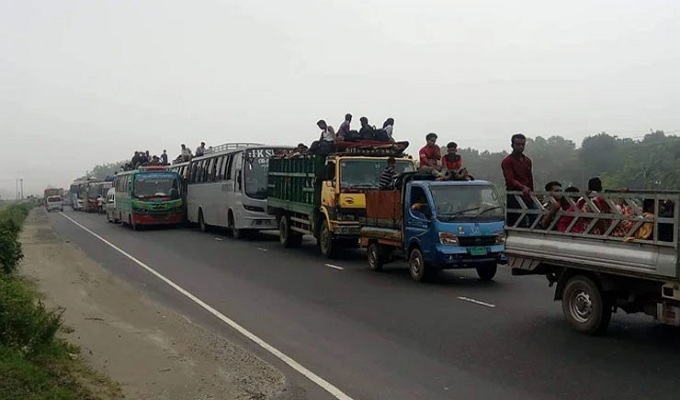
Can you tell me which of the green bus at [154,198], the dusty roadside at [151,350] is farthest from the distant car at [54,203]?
the dusty roadside at [151,350]

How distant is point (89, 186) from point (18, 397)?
67.6 meters

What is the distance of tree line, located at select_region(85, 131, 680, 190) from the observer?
11539mm

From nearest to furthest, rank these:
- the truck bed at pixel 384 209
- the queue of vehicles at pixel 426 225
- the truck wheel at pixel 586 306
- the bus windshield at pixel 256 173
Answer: the queue of vehicles at pixel 426 225
the truck wheel at pixel 586 306
the truck bed at pixel 384 209
the bus windshield at pixel 256 173

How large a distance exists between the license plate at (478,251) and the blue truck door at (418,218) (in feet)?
2.59

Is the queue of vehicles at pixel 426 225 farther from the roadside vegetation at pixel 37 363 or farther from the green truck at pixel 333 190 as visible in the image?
the roadside vegetation at pixel 37 363

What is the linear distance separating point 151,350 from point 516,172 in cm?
603

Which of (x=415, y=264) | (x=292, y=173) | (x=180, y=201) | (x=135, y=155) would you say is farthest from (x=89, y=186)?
(x=415, y=264)

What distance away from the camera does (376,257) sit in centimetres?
1666

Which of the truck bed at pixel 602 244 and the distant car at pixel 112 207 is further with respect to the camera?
the distant car at pixel 112 207

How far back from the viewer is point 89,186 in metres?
70.1

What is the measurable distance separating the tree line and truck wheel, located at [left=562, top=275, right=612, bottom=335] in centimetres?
175

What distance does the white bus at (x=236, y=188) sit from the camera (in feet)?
88.9

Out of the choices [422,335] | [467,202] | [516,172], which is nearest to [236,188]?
[467,202]

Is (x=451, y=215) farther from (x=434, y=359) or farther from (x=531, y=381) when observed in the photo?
(x=531, y=381)
